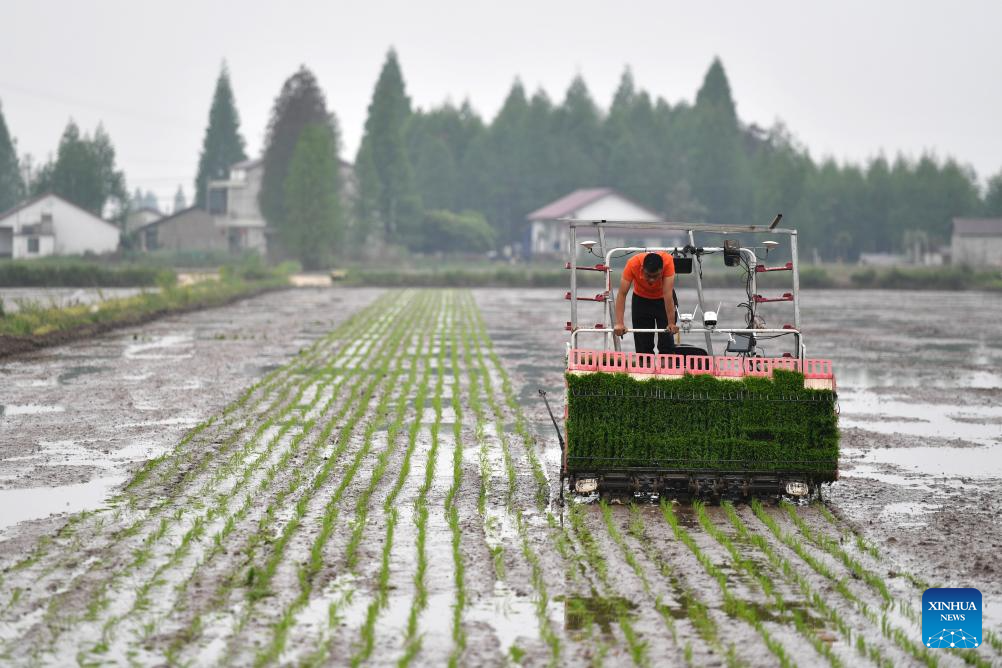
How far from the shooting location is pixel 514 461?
1227 cm

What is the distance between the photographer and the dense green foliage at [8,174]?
122m

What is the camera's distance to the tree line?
9731 centimetres

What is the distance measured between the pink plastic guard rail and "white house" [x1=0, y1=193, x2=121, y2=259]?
84.0 m

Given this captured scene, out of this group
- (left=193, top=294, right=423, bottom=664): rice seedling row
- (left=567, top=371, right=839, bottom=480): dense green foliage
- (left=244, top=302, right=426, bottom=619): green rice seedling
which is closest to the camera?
(left=193, top=294, right=423, bottom=664): rice seedling row

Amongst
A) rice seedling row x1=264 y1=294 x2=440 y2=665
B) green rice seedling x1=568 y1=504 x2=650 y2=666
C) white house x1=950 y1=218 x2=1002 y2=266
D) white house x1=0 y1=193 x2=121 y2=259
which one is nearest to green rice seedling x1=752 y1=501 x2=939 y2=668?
green rice seedling x1=568 y1=504 x2=650 y2=666

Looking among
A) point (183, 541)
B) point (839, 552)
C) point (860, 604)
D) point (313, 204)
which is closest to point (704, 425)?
point (839, 552)

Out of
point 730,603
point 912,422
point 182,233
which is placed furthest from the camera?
point 182,233

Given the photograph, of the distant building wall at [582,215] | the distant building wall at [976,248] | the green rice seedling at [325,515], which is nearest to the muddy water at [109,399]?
the green rice seedling at [325,515]

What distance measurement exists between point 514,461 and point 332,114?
94091 millimetres

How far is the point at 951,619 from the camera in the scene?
273 inches

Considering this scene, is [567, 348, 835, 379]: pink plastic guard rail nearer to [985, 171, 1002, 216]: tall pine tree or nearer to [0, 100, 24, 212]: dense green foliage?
[985, 171, 1002, 216]: tall pine tree

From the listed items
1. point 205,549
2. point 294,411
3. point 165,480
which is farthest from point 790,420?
point 294,411

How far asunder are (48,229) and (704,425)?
8728 centimetres

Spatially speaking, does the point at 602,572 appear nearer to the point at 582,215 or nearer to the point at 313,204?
the point at 313,204
